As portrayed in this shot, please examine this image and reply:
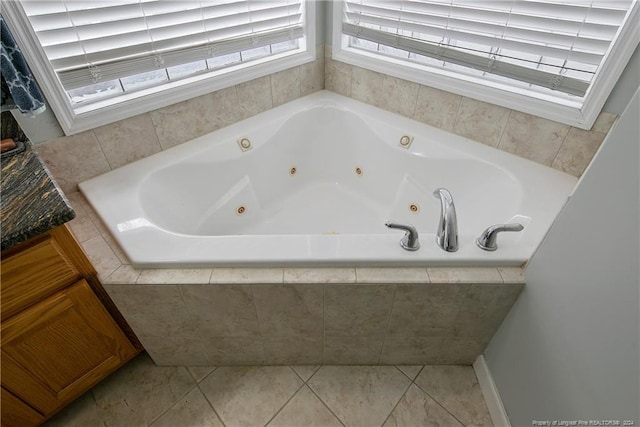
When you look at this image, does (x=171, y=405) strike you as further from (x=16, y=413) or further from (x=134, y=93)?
(x=134, y=93)

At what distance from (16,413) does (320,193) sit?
57.5 inches

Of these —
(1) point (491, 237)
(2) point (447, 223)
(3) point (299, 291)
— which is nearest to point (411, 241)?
(2) point (447, 223)

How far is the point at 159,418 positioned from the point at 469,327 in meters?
1.13

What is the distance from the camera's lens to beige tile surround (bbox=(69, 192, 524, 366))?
0.98m

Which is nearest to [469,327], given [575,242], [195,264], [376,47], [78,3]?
[575,242]

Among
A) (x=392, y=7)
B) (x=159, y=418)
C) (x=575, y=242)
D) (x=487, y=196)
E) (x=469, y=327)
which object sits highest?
(x=392, y=7)

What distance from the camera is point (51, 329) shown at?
93cm

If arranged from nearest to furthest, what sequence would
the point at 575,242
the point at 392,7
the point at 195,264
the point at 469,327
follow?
the point at 575,242 → the point at 195,264 → the point at 469,327 → the point at 392,7

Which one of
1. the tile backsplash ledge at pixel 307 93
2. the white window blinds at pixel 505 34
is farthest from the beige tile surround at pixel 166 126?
the white window blinds at pixel 505 34

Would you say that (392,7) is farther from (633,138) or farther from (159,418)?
(159,418)

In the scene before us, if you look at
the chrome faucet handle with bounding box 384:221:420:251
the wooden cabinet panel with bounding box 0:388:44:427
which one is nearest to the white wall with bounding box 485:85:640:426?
the chrome faucet handle with bounding box 384:221:420:251

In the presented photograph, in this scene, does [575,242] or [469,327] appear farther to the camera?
[469,327]

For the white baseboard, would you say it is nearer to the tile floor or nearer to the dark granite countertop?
the tile floor

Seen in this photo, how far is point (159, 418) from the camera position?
1187 millimetres
